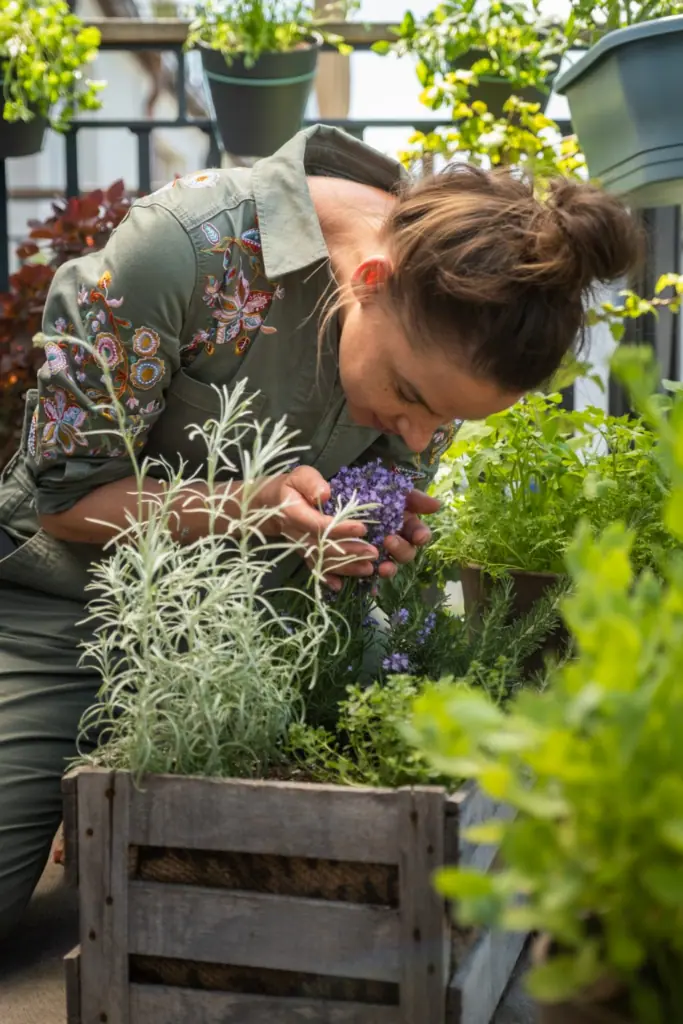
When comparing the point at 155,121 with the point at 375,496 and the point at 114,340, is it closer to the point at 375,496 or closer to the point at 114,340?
the point at 114,340

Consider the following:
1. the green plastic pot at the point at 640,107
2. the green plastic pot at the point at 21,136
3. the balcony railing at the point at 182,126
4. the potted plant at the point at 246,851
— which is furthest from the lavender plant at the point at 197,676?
the green plastic pot at the point at 21,136

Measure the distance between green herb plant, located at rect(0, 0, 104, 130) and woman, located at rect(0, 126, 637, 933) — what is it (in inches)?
59.1

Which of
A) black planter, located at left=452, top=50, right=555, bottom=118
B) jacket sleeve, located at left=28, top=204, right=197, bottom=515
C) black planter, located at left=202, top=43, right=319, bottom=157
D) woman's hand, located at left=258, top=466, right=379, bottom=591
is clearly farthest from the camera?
black planter, located at left=202, top=43, right=319, bottom=157

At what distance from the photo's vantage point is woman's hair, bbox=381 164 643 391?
1342mm

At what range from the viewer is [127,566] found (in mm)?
1250

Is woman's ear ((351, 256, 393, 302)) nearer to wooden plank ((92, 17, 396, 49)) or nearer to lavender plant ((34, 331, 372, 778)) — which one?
lavender plant ((34, 331, 372, 778))

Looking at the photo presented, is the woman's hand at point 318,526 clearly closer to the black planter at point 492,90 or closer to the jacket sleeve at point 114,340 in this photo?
the jacket sleeve at point 114,340

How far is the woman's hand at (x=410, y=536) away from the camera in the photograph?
4.80 feet

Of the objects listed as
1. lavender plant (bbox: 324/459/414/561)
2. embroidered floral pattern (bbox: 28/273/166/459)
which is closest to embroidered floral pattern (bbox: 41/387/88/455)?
embroidered floral pattern (bbox: 28/273/166/459)

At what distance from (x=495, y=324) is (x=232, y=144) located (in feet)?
6.49

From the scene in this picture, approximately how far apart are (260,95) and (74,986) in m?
2.48

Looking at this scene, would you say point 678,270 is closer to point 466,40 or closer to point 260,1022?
point 466,40

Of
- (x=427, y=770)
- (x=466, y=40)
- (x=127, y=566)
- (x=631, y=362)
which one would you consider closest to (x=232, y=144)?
(x=466, y=40)

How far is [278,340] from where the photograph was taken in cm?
168
